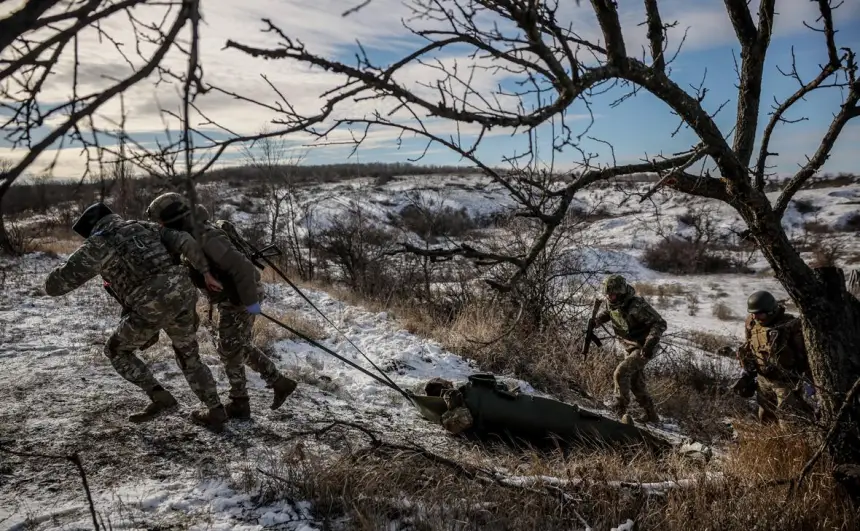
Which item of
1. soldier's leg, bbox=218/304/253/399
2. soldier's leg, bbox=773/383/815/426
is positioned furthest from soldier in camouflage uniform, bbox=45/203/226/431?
soldier's leg, bbox=773/383/815/426

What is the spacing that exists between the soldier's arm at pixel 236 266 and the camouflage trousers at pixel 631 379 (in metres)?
4.29

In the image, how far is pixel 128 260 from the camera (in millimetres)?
3615

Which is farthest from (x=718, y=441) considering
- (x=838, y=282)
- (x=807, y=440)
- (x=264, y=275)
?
(x=264, y=275)

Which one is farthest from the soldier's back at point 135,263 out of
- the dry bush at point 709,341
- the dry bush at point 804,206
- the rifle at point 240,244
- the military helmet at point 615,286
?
the dry bush at point 804,206

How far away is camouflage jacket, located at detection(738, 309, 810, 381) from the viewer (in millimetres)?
5316

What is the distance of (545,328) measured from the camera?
8805mm

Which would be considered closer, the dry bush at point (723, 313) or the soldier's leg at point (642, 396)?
the soldier's leg at point (642, 396)

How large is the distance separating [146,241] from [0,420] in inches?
70.2

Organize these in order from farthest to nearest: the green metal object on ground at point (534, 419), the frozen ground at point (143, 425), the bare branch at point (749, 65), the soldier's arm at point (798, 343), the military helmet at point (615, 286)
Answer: the military helmet at point (615, 286)
the soldier's arm at point (798, 343)
the green metal object on ground at point (534, 419)
the bare branch at point (749, 65)
the frozen ground at point (143, 425)

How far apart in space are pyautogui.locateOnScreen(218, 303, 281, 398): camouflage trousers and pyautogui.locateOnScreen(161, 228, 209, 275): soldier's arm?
428 mm

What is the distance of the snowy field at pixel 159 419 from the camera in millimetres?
2936

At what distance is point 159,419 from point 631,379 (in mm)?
4951

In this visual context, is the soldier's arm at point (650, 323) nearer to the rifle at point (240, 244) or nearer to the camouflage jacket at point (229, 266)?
the rifle at point (240, 244)

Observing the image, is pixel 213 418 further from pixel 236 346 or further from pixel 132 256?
pixel 132 256
